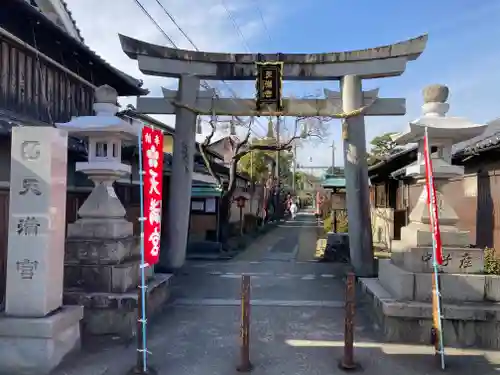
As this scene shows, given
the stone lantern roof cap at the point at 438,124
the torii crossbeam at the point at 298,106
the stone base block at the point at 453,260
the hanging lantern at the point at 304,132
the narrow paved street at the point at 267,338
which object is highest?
the hanging lantern at the point at 304,132

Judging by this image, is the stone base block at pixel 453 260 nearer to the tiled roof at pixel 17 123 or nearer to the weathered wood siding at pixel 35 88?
the tiled roof at pixel 17 123

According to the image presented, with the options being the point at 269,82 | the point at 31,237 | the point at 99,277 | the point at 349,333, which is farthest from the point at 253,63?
the point at 349,333

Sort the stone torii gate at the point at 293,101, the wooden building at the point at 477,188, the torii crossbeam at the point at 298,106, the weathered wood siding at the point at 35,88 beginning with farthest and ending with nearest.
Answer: the torii crossbeam at the point at 298,106 < the stone torii gate at the point at 293,101 < the wooden building at the point at 477,188 < the weathered wood siding at the point at 35,88

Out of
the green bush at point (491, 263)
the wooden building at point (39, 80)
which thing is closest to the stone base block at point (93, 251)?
the wooden building at point (39, 80)

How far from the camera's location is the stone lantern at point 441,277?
668 centimetres

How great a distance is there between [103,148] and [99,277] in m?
2.38

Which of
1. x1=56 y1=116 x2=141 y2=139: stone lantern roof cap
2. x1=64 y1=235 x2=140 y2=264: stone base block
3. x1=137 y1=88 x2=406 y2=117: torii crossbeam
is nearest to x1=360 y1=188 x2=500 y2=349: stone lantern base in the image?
x1=64 y1=235 x2=140 y2=264: stone base block

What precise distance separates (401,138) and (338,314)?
3576 millimetres

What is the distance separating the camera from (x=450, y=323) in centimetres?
671

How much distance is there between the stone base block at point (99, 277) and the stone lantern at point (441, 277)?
431cm

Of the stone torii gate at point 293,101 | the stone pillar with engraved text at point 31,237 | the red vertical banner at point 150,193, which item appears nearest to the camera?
the stone pillar with engraved text at point 31,237

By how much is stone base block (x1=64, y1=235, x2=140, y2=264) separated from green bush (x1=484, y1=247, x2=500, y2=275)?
630 cm

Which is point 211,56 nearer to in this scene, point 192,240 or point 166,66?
point 166,66

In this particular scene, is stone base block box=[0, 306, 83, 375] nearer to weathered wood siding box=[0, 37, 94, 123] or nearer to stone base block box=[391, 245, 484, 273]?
weathered wood siding box=[0, 37, 94, 123]
